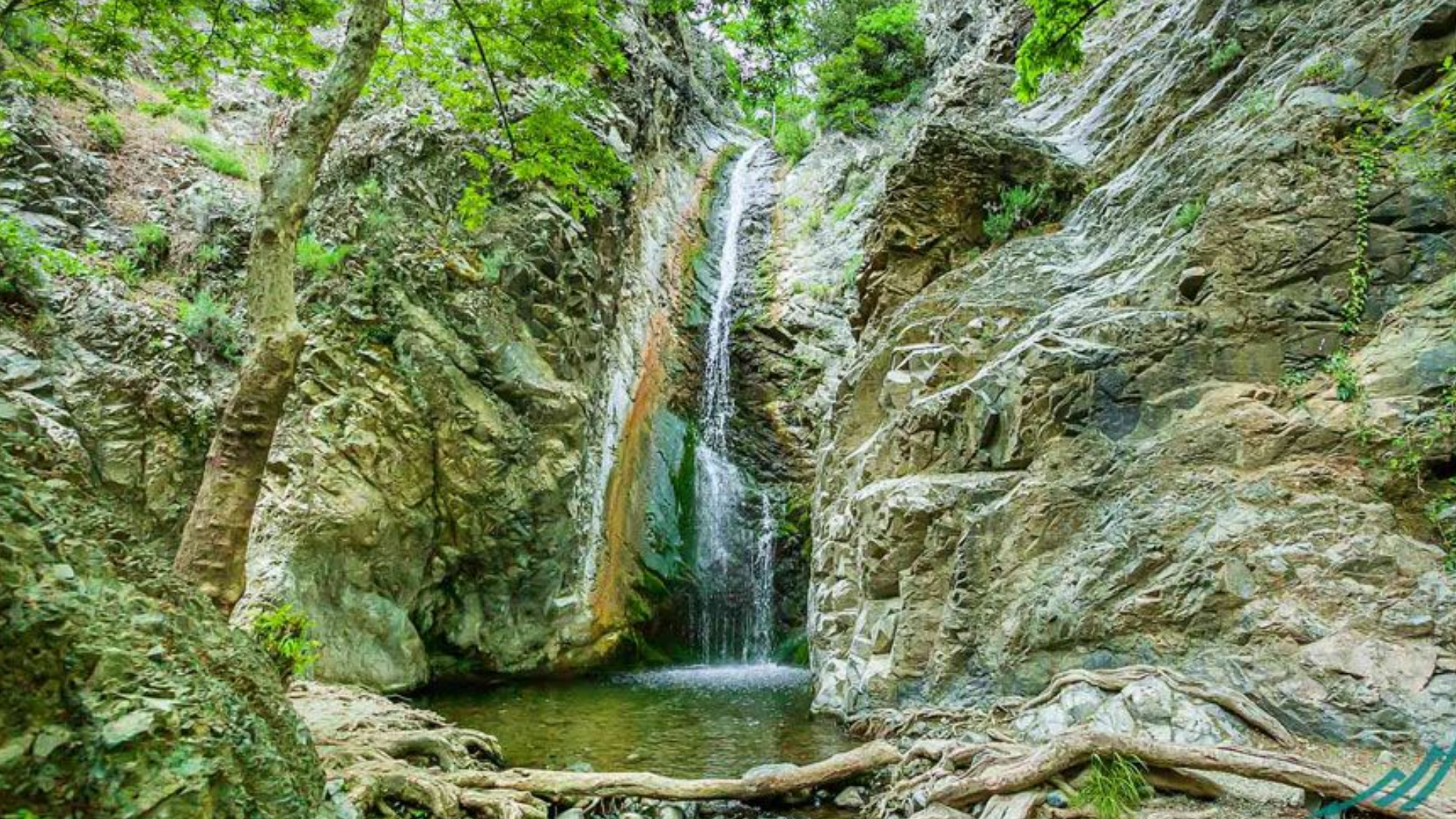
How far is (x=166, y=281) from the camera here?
10.4 m

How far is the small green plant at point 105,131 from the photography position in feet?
36.7

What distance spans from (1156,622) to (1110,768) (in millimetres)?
1985

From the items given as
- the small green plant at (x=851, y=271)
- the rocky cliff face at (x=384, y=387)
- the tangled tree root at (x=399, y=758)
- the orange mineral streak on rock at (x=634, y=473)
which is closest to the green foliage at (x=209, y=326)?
the rocky cliff face at (x=384, y=387)

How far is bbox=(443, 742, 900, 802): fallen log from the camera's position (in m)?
5.60

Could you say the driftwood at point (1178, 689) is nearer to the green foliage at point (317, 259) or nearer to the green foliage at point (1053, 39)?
the green foliage at point (1053, 39)

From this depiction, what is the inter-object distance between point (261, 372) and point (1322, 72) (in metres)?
10.1

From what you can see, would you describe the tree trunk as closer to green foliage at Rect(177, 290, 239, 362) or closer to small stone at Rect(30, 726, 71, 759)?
small stone at Rect(30, 726, 71, 759)

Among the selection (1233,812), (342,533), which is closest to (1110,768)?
(1233,812)

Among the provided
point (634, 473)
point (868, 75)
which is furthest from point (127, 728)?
point (868, 75)

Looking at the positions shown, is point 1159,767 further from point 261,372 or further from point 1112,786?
point 261,372

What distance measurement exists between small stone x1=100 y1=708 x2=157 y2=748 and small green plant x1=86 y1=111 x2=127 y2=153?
13.3 metres

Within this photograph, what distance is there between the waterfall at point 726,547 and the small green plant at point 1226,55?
1144 centimetres

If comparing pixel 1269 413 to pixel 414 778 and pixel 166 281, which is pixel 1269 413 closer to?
pixel 414 778

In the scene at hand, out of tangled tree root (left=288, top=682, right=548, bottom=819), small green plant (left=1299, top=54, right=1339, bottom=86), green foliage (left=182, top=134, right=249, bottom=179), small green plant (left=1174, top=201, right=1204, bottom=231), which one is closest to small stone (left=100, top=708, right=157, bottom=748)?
tangled tree root (left=288, top=682, right=548, bottom=819)
